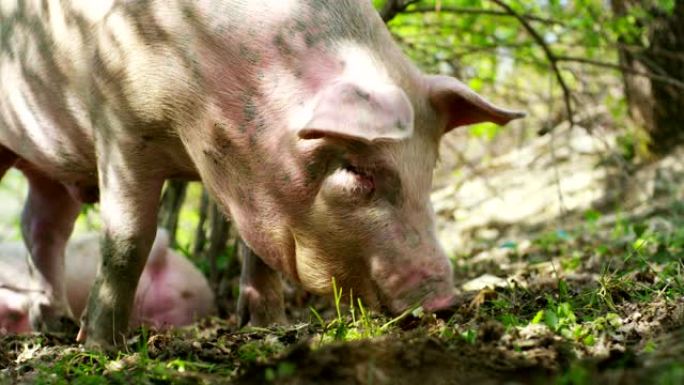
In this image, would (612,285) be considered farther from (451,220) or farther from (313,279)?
(451,220)

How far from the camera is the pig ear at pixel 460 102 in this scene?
394cm

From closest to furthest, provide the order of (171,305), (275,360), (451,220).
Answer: (275,360) → (171,305) → (451,220)

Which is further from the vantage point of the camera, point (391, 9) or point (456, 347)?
point (391, 9)

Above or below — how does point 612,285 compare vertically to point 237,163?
below

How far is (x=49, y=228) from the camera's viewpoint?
5.68m

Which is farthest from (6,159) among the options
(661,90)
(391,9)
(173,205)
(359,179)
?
(661,90)

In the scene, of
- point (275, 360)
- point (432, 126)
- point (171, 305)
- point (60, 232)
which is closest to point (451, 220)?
point (171, 305)

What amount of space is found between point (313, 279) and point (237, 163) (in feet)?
1.92

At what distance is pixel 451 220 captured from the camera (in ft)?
32.7

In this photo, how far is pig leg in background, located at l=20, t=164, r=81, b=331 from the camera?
5574 mm

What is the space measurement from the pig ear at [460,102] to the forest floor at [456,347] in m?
0.76

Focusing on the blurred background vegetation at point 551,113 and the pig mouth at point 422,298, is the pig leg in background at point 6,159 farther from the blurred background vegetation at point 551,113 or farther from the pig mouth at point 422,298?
the pig mouth at point 422,298

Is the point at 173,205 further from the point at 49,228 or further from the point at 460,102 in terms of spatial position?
the point at 460,102

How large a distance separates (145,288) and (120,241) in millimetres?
2035
